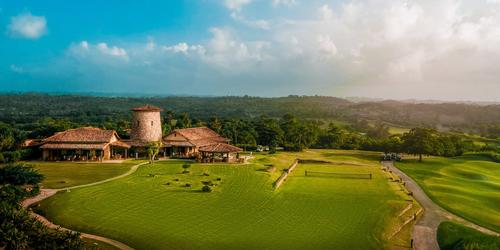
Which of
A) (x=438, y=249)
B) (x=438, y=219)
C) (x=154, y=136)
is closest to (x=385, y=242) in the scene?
(x=438, y=249)

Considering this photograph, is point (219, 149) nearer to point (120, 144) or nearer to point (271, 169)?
point (271, 169)

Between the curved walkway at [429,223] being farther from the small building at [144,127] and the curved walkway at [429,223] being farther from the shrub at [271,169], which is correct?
the small building at [144,127]

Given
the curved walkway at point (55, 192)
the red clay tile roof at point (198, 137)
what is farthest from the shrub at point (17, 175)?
the red clay tile roof at point (198, 137)

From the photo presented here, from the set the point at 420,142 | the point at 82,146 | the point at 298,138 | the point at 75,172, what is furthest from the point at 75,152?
the point at 420,142

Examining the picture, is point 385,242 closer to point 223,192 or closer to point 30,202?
point 223,192

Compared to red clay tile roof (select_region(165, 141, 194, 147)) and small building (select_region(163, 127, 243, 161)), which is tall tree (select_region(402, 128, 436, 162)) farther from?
red clay tile roof (select_region(165, 141, 194, 147))

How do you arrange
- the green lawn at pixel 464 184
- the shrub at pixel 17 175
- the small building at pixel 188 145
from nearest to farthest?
the shrub at pixel 17 175 < the green lawn at pixel 464 184 < the small building at pixel 188 145
